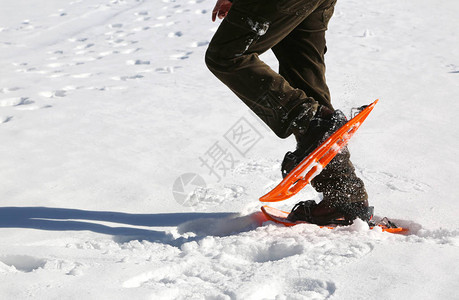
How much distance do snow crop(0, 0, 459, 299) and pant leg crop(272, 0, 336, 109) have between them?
56 centimetres

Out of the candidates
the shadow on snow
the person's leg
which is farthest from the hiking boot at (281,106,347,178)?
the shadow on snow

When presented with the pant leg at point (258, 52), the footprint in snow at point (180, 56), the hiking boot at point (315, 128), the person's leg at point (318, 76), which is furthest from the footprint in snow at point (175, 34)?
the hiking boot at point (315, 128)

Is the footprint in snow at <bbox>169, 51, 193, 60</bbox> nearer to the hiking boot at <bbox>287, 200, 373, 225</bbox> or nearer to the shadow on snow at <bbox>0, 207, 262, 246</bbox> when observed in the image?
the shadow on snow at <bbox>0, 207, 262, 246</bbox>

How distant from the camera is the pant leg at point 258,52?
1737mm

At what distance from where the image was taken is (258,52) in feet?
6.07

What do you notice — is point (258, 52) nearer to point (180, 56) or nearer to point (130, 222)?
point (130, 222)

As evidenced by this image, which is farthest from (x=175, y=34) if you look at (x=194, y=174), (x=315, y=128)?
(x=315, y=128)

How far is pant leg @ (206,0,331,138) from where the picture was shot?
1.74 m

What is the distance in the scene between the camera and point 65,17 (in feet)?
21.0

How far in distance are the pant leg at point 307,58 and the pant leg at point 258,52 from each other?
21 cm

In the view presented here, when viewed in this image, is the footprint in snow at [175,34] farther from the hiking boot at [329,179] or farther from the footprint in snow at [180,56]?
the hiking boot at [329,179]

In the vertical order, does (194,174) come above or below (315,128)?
below

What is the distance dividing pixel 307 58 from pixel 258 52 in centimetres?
33

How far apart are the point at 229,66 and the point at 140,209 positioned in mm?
807
